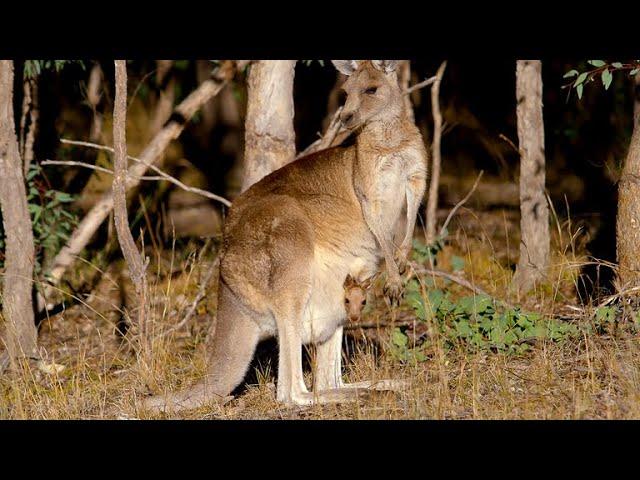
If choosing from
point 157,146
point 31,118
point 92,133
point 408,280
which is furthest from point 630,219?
point 92,133

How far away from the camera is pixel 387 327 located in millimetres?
7363

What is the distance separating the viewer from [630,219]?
245 inches

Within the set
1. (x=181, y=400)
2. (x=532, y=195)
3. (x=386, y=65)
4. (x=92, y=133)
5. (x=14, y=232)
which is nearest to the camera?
(x=181, y=400)

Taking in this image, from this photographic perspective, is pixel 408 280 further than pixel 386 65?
Yes

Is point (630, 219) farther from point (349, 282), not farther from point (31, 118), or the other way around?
point (31, 118)

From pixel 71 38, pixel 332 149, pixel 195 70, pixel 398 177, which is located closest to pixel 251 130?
pixel 332 149

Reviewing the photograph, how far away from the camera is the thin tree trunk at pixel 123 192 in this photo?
19.7 feet

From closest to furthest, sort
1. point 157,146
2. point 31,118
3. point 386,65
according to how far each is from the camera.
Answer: point 386,65 → point 157,146 → point 31,118

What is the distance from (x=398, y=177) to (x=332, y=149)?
0.48m

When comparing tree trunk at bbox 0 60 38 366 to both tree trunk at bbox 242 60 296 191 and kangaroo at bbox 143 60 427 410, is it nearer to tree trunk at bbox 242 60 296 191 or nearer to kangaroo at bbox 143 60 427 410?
tree trunk at bbox 242 60 296 191

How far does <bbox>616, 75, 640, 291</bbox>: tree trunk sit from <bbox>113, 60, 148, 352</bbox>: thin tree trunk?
287 cm

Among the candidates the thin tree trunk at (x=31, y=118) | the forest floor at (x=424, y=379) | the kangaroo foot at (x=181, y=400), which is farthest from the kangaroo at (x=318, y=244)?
the thin tree trunk at (x=31, y=118)

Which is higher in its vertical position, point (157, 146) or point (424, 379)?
point (157, 146)

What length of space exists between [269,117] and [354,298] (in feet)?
5.86
